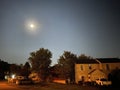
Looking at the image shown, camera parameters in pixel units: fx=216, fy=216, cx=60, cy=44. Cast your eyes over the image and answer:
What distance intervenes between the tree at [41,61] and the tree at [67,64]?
8.21 meters

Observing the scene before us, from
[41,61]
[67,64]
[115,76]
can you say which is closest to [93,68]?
[115,76]

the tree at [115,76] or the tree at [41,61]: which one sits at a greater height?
the tree at [41,61]

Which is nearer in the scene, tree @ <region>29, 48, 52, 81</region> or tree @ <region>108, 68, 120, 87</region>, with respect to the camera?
tree @ <region>108, 68, 120, 87</region>

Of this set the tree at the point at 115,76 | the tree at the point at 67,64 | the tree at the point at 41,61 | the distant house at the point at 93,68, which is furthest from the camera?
the tree at the point at 41,61

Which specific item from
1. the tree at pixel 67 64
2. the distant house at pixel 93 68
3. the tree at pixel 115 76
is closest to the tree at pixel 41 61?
the tree at pixel 67 64

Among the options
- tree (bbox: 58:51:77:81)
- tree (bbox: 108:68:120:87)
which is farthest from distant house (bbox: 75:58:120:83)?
tree (bbox: 58:51:77:81)

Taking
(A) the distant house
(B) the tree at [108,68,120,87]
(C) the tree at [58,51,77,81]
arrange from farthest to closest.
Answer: (C) the tree at [58,51,77,81]
(A) the distant house
(B) the tree at [108,68,120,87]

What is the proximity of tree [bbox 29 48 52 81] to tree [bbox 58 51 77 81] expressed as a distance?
26.9 ft

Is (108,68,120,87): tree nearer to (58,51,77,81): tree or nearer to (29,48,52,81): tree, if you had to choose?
(58,51,77,81): tree

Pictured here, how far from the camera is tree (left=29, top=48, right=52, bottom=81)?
76.6 m

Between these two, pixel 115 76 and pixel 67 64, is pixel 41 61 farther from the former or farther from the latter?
pixel 115 76

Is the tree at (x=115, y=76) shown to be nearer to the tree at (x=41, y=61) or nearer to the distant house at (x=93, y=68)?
the distant house at (x=93, y=68)

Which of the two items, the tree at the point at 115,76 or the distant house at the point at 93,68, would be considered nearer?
the tree at the point at 115,76

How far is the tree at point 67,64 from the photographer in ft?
219
